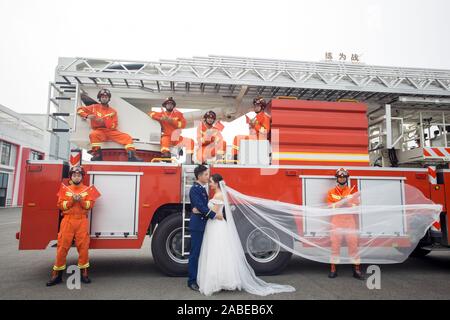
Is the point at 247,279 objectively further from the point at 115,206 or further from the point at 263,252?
the point at 115,206

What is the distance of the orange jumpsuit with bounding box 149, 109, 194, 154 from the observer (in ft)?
20.1

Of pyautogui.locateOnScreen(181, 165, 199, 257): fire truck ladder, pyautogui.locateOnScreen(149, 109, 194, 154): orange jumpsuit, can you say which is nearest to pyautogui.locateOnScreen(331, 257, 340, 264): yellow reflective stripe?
pyautogui.locateOnScreen(181, 165, 199, 257): fire truck ladder

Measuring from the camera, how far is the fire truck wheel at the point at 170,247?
210 inches

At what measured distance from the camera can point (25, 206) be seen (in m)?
5.03

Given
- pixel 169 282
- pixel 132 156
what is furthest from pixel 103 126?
pixel 169 282

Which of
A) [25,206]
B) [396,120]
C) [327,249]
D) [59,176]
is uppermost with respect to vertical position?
[396,120]

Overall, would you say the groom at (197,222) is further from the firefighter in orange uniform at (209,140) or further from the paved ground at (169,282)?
the firefighter in orange uniform at (209,140)

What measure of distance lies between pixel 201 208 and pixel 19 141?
94.8 ft

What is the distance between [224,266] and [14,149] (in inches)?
1154

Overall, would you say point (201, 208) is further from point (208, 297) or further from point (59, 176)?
point (59, 176)

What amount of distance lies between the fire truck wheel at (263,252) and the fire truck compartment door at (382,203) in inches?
58.3

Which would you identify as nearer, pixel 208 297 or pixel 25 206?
pixel 208 297

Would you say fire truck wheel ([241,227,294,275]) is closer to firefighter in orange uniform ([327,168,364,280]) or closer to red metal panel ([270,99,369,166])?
firefighter in orange uniform ([327,168,364,280])
